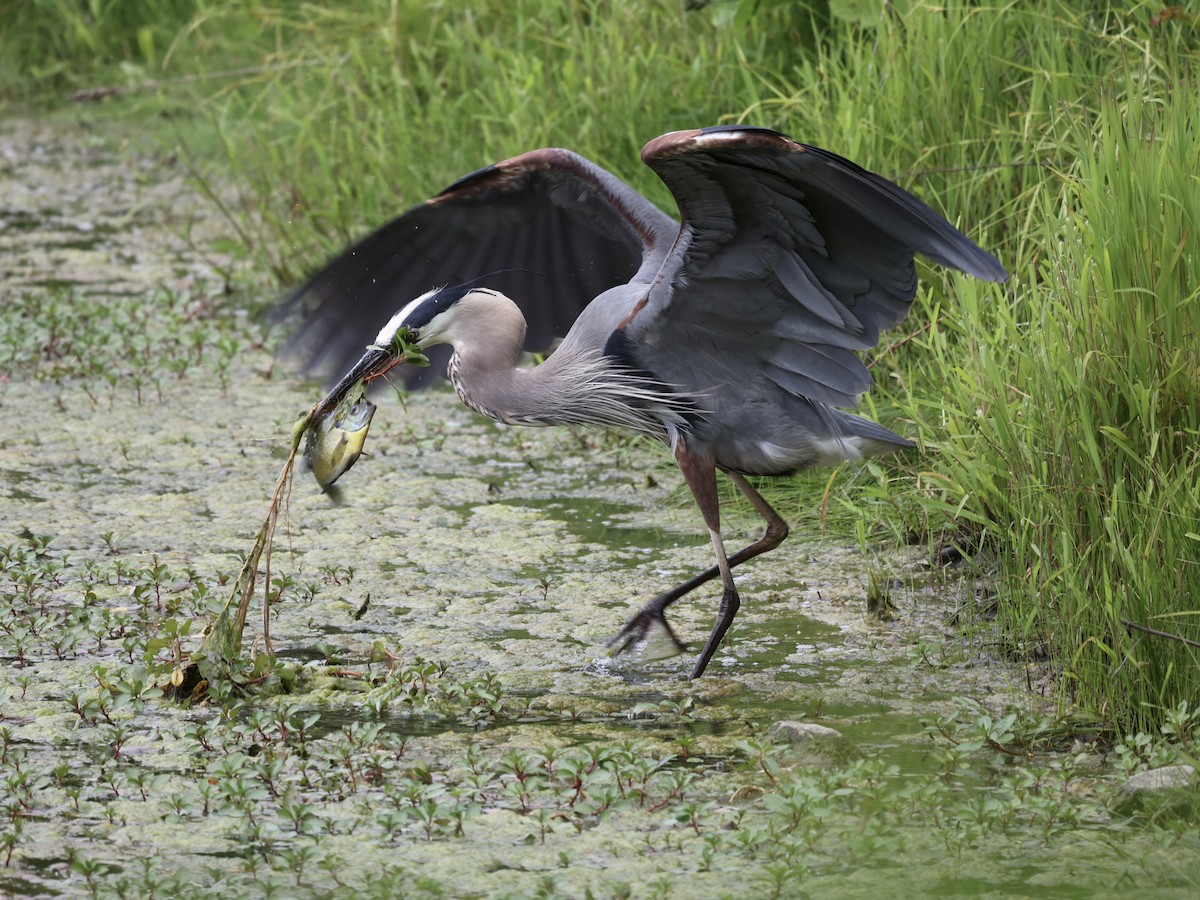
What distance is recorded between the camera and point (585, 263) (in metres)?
4.86

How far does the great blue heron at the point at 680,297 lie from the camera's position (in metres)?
3.67

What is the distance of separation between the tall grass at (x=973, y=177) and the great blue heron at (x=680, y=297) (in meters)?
0.35

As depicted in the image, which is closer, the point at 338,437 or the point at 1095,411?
the point at 1095,411

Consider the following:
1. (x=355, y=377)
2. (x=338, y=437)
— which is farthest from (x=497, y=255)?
(x=338, y=437)

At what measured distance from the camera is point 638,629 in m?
4.09

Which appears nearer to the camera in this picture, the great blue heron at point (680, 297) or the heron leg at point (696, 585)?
the great blue heron at point (680, 297)

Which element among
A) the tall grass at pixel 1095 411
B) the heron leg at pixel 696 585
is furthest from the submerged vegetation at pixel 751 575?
the heron leg at pixel 696 585

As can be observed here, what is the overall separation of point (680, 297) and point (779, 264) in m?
0.27

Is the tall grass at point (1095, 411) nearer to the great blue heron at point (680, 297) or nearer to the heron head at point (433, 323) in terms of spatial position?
the great blue heron at point (680, 297)

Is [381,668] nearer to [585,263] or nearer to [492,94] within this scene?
[585,263]

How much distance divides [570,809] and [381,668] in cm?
99

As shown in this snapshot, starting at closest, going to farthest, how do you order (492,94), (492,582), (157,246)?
(492,582) → (492,94) → (157,246)

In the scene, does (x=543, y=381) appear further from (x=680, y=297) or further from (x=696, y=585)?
(x=696, y=585)

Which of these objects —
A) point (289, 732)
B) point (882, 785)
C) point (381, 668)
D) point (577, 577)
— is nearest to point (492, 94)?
point (577, 577)
